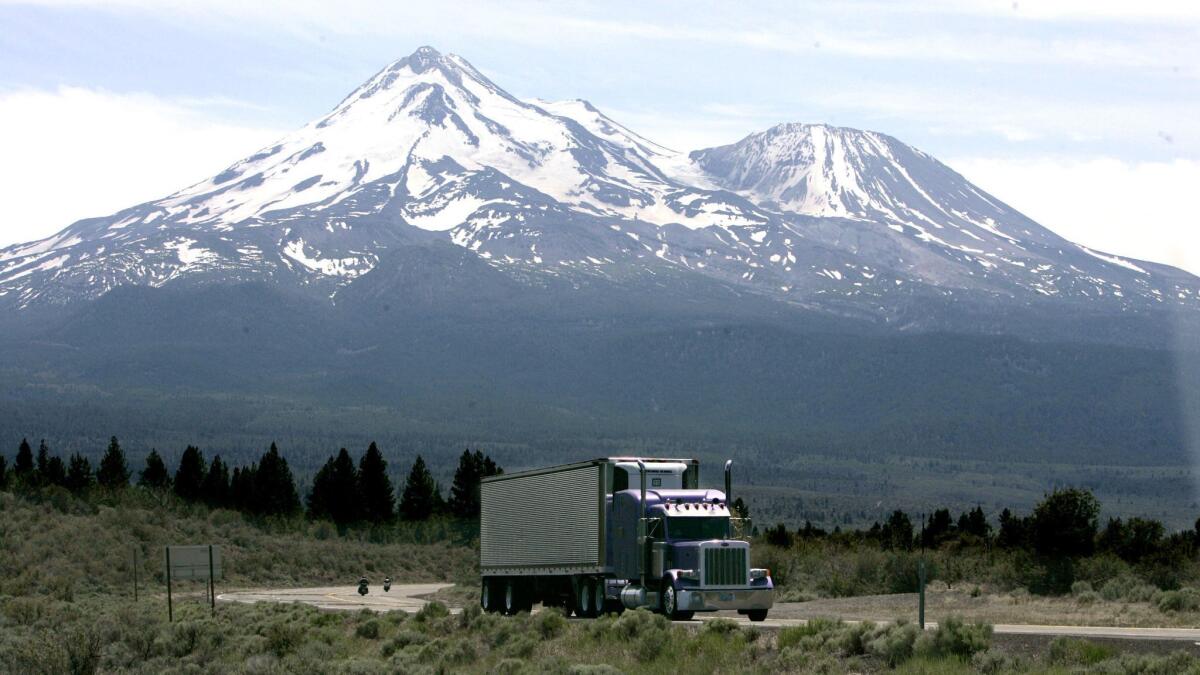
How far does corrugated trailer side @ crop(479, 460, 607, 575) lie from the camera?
4125 centimetres

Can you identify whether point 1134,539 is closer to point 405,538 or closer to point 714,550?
point 714,550

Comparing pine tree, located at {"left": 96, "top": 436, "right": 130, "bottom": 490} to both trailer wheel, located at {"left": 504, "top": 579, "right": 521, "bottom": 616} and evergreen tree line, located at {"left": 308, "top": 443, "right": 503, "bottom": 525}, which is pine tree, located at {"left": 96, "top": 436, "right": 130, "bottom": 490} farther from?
trailer wheel, located at {"left": 504, "top": 579, "right": 521, "bottom": 616}

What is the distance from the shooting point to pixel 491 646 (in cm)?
3591

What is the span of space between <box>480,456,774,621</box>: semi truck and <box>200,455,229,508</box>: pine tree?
3270 inches

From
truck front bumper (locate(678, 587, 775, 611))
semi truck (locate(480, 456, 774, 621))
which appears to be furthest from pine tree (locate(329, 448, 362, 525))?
truck front bumper (locate(678, 587, 775, 611))

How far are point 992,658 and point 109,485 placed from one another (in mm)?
94946

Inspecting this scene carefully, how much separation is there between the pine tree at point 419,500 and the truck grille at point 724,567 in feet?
301

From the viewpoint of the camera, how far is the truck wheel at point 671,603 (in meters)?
38.7

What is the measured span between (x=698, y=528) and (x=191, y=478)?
3846 inches

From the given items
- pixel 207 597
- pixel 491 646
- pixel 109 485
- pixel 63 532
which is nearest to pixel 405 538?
pixel 109 485

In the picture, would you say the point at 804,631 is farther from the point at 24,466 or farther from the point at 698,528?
the point at 24,466

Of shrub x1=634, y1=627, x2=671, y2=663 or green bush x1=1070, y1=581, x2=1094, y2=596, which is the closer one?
shrub x1=634, y1=627, x2=671, y2=663

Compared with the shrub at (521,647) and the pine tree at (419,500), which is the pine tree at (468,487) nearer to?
the pine tree at (419,500)

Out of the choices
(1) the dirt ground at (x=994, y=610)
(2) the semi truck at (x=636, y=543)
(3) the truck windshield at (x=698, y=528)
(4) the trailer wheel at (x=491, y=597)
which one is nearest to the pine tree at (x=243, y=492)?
(1) the dirt ground at (x=994, y=610)
